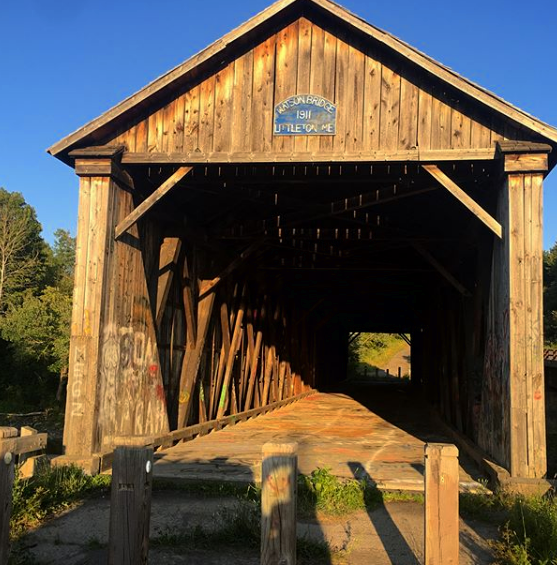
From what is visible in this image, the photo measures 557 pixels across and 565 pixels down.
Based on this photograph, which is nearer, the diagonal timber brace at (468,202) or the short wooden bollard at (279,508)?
the short wooden bollard at (279,508)

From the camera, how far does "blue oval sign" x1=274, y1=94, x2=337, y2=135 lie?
333 inches

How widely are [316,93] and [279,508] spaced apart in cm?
652

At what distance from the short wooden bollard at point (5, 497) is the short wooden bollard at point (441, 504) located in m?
2.32

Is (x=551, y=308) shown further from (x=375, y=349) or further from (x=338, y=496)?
(x=338, y=496)

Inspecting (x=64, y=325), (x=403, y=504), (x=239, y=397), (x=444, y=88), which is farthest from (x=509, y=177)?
(x=64, y=325)

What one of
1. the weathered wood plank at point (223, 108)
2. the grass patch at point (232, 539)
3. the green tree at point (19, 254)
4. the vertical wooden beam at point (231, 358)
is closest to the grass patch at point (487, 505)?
the grass patch at point (232, 539)

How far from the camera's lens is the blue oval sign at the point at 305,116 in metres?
8.47

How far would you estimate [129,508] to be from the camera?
11.0 ft

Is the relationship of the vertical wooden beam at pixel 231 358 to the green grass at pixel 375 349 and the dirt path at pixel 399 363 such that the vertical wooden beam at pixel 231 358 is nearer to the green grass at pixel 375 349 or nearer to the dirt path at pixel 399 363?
the green grass at pixel 375 349

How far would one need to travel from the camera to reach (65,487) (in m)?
6.70

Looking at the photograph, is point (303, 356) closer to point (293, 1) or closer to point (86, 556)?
point (293, 1)

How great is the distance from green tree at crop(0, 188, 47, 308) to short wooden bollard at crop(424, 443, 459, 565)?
40061 mm

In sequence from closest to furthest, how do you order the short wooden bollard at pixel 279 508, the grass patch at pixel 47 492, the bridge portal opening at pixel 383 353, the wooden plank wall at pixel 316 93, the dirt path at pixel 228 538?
the short wooden bollard at pixel 279 508 < the dirt path at pixel 228 538 < the grass patch at pixel 47 492 < the wooden plank wall at pixel 316 93 < the bridge portal opening at pixel 383 353

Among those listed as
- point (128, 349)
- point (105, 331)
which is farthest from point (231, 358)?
point (105, 331)
